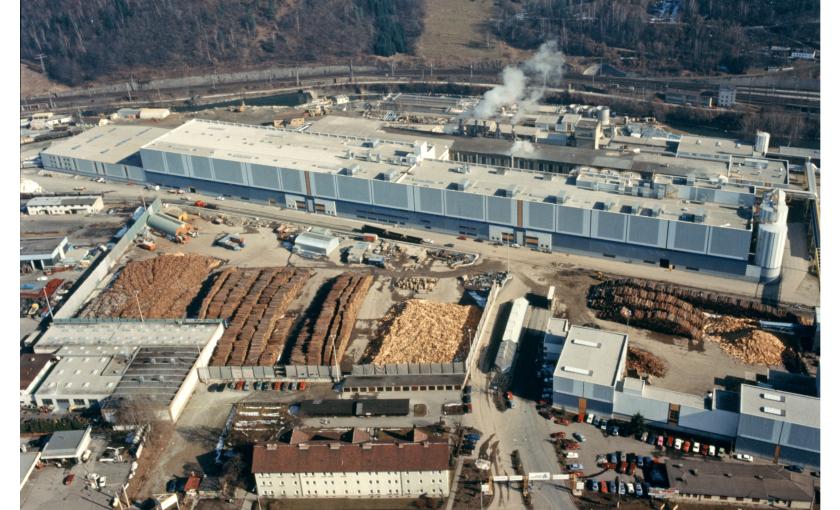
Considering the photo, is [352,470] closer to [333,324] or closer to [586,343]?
[333,324]

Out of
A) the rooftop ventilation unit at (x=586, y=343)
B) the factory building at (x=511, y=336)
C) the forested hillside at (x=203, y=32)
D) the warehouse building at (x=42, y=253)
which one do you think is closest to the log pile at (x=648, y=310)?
the factory building at (x=511, y=336)

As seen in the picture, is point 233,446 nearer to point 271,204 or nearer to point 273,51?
point 271,204

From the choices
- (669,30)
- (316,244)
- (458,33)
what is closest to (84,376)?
(316,244)

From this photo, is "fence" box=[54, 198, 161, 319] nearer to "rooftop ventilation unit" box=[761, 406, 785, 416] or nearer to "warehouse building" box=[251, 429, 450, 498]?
"warehouse building" box=[251, 429, 450, 498]

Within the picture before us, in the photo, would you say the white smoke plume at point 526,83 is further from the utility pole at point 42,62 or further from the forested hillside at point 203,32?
the utility pole at point 42,62

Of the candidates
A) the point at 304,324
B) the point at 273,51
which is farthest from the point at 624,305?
the point at 273,51

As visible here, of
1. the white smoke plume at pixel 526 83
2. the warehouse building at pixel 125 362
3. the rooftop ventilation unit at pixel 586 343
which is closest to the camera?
the warehouse building at pixel 125 362
